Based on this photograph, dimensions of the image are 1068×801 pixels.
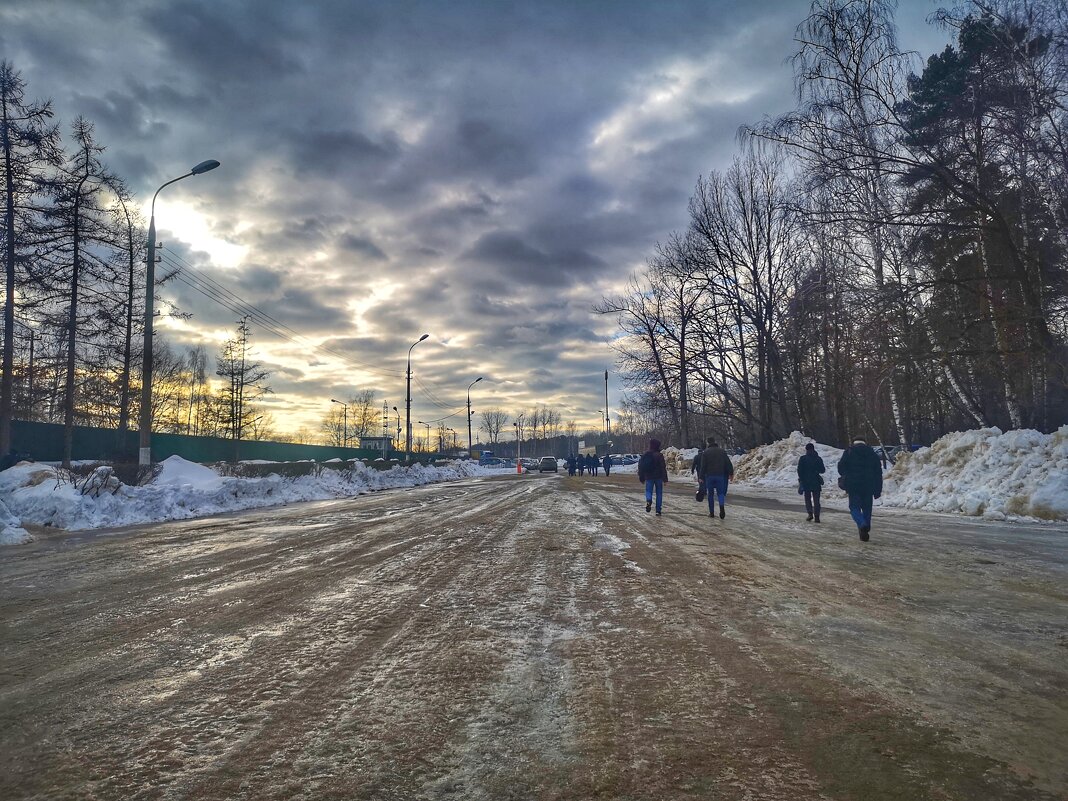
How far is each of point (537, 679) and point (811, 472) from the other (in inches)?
443

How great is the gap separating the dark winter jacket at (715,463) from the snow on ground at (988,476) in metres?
5.58

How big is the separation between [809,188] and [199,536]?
1504 centimetres

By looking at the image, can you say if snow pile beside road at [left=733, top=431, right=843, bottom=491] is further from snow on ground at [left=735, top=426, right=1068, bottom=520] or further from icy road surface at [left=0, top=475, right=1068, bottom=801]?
icy road surface at [left=0, top=475, right=1068, bottom=801]

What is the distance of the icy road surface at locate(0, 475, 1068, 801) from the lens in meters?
2.45

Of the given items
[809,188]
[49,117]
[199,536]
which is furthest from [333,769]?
[49,117]

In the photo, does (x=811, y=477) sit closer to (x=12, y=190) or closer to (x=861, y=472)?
(x=861, y=472)

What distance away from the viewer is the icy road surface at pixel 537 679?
2.45 meters

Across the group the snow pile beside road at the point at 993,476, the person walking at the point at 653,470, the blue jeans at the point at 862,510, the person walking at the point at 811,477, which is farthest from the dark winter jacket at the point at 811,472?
the snow pile beside road at the point at 993,476

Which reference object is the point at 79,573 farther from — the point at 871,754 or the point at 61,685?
the point at 871,754

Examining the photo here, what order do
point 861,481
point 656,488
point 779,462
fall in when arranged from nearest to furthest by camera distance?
point 861,481 < point 656,488 < point 779,462

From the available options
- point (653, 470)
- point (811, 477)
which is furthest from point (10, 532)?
point (811, 477)

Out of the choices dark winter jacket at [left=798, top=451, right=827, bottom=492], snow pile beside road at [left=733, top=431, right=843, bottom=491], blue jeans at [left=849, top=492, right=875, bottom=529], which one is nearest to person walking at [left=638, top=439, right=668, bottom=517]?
dark winter jacket at [left=798, top=451, right=827, bottom=492]

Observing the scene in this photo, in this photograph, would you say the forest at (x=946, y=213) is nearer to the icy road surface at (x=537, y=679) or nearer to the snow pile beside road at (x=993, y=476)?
the snow pile beside road at (x=993, y=476)

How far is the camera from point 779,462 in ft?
92.6
